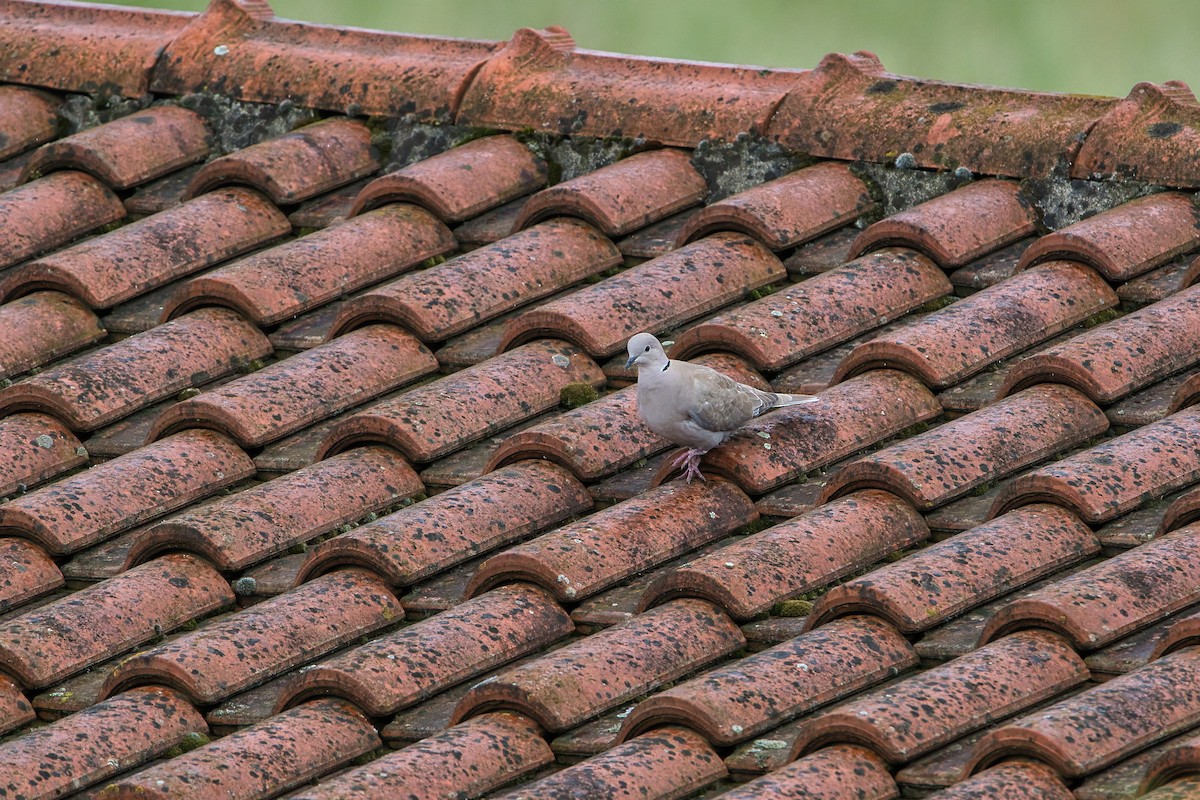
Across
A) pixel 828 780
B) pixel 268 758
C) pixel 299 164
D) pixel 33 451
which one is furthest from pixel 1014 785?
pixel 299 164

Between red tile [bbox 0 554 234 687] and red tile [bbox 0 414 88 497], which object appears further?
red tile [bbox 0 414 88 497]

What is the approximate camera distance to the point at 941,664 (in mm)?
3928

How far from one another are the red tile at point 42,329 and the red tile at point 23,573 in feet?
2.66

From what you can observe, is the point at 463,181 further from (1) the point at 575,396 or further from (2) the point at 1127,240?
(2) the point at 1127,240

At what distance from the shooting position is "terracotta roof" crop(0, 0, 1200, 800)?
3.78 meters

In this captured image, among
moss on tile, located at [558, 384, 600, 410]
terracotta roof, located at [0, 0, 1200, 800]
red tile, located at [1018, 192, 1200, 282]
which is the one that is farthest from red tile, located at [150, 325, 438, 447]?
red tile, located at [1018, 192, 1200, 282]

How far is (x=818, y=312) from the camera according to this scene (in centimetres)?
508

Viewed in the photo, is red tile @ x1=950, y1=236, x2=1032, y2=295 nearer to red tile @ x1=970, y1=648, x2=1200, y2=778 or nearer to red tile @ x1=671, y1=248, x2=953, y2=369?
red tile @ x1=671, y1=248, x2=953, y2=369

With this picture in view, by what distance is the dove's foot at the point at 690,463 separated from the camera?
15.1ft

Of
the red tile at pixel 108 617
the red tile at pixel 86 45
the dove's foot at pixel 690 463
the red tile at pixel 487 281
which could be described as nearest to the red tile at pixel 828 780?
the dove's foot at pixel 690 463

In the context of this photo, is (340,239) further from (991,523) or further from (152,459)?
(991,523)

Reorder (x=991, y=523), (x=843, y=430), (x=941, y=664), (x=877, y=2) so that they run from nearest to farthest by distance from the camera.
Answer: (x=941, y=664)
(x=991, y=523)
(x=843, y=430)
(x=877, y=2)

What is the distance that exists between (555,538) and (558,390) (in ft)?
2.35

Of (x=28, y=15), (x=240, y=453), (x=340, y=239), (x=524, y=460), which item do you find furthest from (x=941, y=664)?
(x=28, y=15)
